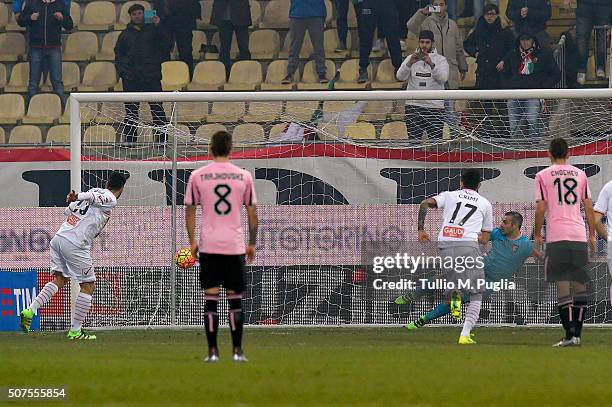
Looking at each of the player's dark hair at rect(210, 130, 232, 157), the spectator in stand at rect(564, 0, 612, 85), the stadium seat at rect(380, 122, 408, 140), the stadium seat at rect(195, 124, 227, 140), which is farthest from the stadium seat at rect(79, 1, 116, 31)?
the player's dark hair at rect(210, 130, 232, 157)

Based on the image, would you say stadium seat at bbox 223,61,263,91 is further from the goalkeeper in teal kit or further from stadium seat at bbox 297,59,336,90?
the goalkeeper in teal kit

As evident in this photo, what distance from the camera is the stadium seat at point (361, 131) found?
17.2m

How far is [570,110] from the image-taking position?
17.0m

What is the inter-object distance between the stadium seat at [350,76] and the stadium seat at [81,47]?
4730 millimetres

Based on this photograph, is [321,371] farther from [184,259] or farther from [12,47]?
[12,47]

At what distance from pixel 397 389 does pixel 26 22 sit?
15.9 meters

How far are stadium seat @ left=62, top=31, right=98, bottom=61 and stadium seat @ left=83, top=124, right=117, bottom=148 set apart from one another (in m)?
8.06

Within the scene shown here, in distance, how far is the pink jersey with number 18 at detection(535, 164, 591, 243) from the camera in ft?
42.5

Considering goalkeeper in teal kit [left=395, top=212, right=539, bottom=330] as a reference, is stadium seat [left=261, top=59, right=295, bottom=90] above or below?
above

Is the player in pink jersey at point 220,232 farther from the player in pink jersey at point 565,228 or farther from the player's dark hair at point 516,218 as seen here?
the player's dark hair at point 516,218

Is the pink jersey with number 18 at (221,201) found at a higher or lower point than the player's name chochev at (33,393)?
higher

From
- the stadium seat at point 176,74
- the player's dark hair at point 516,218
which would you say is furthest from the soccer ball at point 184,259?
the stadium seat at point 176,74

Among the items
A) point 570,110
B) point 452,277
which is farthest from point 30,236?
point 570,110

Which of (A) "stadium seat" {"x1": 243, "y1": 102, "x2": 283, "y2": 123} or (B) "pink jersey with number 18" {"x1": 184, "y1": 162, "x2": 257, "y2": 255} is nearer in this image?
(B) "pink jersey with number 18" {"x1": 184, "y1": 162, "x2": 257, "y2": 255}
